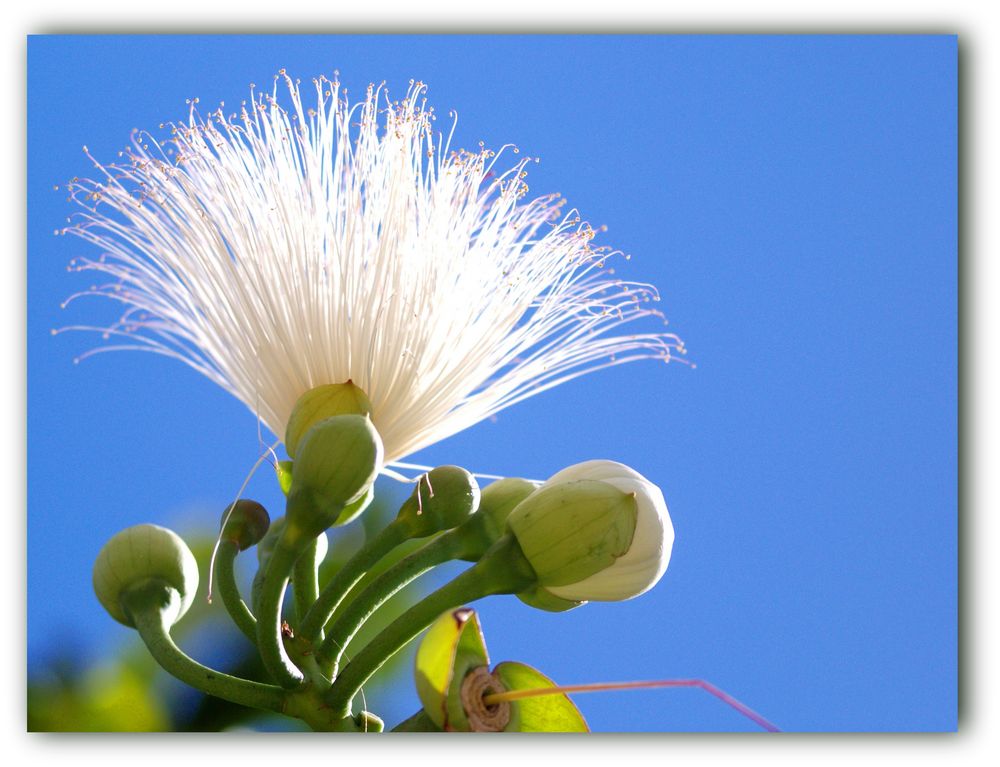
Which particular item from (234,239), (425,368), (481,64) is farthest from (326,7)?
(425,368)

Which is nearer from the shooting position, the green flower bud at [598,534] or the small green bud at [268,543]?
the green flower bud at [598,534]

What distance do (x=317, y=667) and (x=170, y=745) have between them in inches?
18.2

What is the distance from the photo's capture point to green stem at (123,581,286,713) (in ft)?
3.44

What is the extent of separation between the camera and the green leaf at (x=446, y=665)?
98 centimetres

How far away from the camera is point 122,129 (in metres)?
1.66

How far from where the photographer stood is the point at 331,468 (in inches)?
40.9

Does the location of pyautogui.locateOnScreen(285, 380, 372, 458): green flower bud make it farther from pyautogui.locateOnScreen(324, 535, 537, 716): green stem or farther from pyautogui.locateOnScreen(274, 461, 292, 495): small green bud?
pyautogui.locateOnScreen(324, 535, 537, 716): green stem

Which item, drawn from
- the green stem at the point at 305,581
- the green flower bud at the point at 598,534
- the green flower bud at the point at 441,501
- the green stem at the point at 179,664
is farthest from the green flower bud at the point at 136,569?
the green flower bud at the point at 598,534

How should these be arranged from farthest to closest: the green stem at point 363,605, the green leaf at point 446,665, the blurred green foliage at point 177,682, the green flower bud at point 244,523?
the blurred green foliage at point 177,682 → the green flower bud at point 244,523 → the green stem at point 363,605 → the green leaf at point 446,665

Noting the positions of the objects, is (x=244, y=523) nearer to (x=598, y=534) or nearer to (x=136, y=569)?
(x=136, y=569)

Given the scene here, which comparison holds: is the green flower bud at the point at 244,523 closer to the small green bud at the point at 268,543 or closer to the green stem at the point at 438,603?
the small green bud at the point at 268,543

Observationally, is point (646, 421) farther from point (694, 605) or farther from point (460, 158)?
point (460, 158)

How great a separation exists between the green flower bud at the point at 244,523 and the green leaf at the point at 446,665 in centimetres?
25

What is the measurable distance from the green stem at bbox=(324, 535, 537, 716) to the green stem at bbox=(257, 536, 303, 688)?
0.04 metres
